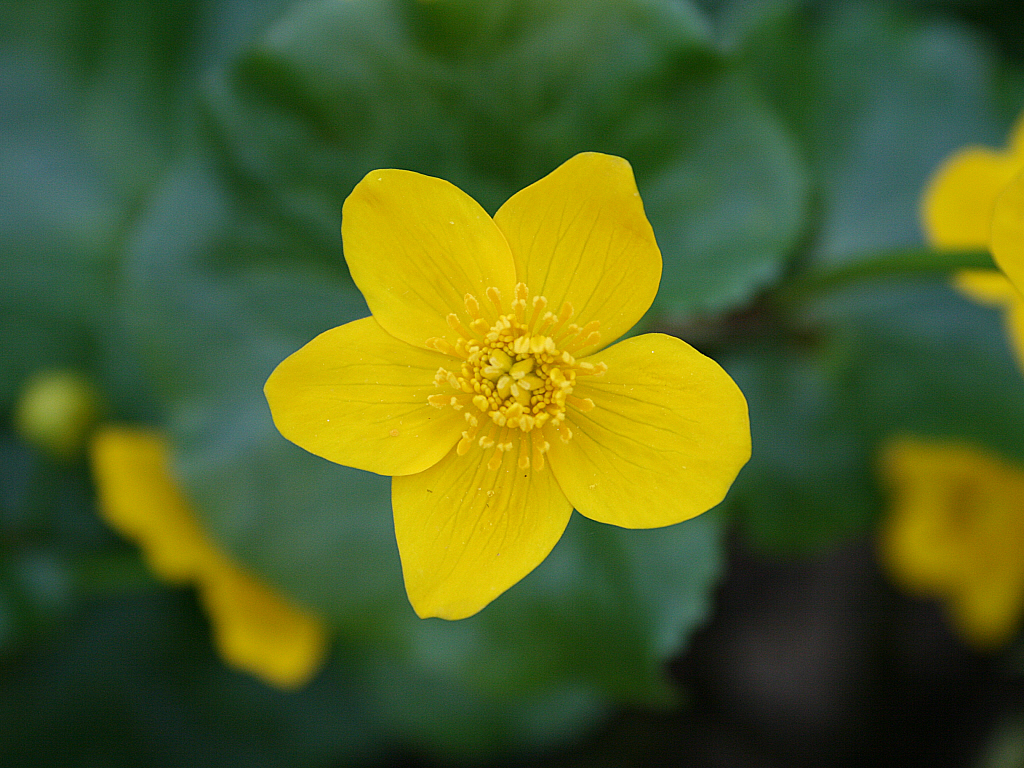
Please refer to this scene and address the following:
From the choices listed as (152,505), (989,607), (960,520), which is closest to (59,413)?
(152,505)

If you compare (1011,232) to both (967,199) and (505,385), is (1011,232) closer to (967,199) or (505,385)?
(967,199)

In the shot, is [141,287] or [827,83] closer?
[141,287]

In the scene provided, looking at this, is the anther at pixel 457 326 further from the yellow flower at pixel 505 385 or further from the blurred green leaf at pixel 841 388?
the blurred green leaf at pixel 841 388

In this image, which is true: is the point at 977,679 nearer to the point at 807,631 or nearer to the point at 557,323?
the point at 807,631

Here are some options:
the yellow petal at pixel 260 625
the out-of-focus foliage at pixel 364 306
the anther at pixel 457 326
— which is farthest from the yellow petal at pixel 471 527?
the yellow petal at pixel 260 625

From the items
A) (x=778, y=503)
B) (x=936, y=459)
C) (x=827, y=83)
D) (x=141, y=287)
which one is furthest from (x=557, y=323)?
(x=827, y=83)
